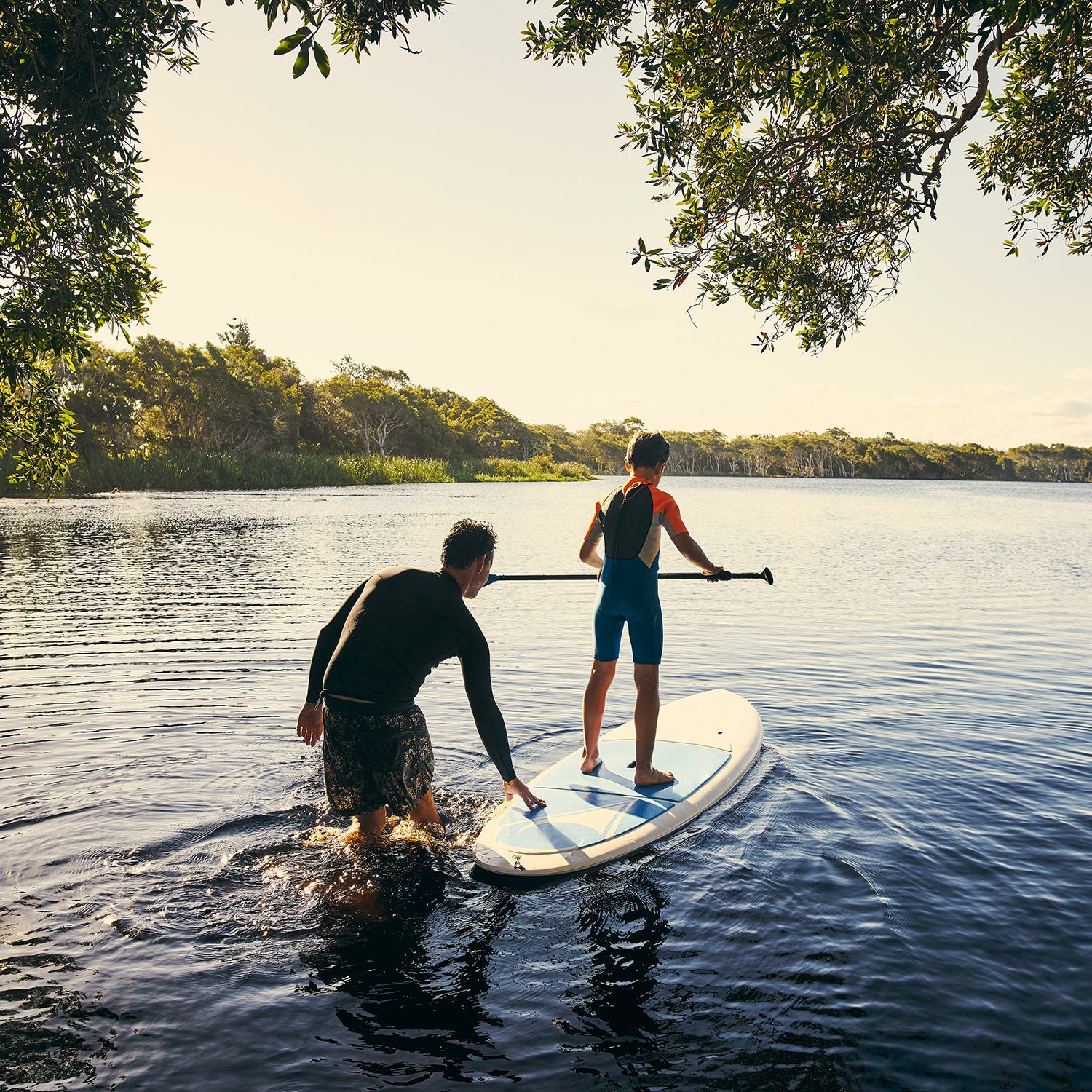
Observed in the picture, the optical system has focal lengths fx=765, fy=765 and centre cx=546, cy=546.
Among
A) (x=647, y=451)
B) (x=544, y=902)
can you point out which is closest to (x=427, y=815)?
(x=544, y=902)

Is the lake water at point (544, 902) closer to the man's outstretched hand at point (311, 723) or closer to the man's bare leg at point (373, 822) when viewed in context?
the man's bare leg at point (373, 822)

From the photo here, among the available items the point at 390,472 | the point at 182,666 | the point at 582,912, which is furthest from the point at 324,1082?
the point at 390,472

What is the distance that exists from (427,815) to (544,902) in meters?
0.92

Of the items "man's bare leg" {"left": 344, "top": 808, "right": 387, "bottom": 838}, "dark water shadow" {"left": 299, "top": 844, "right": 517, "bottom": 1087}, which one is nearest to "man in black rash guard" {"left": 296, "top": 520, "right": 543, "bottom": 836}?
"man's bare leg" {"left": 344, "top": 808, "right": 387, "bottom": 838}

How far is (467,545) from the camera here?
168 inches

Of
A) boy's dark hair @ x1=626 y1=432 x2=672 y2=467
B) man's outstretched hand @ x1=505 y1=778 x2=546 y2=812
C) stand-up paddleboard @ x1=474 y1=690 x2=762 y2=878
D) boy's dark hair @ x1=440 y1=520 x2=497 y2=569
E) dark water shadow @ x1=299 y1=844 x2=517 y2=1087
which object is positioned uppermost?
boy's dark hair @ x1=626 y1=432 x2=672 y2=467

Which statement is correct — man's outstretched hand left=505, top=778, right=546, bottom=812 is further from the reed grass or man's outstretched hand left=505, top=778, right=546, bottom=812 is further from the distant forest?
the reed grass

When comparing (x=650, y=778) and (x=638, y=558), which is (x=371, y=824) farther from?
(x=638, y=558)

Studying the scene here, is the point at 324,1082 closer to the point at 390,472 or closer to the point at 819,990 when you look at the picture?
the point at 819,990

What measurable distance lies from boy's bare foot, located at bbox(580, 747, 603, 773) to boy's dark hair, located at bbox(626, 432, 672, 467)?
2.24 meters

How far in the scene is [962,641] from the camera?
12352mm

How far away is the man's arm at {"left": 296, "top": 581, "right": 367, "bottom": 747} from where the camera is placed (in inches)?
174

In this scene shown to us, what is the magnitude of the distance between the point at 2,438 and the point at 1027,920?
941 cm

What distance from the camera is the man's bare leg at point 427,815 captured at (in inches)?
186
